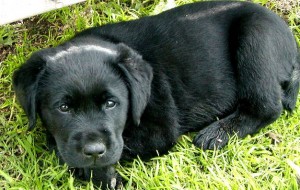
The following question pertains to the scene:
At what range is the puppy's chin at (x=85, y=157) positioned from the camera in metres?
3.62

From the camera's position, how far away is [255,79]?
4.40 metres

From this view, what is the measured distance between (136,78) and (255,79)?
3.52ft

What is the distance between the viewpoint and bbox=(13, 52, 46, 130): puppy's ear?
3.70 meters

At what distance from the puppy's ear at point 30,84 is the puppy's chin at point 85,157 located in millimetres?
286

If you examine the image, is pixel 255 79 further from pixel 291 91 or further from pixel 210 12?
pixel 210 12

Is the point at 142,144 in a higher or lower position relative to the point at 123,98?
lower

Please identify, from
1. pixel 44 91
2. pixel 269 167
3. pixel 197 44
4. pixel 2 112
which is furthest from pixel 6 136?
pixel 269 167

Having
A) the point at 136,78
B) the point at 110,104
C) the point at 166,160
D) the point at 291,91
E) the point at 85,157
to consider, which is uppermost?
the point at 136,78

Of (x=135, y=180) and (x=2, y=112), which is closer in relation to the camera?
(x=135, y=180)

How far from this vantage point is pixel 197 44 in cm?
440

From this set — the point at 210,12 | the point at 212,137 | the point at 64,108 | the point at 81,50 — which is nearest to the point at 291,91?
the point at 212,137

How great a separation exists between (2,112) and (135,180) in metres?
1.29

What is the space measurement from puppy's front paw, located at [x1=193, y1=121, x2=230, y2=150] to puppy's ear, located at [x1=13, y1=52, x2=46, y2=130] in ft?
4.27

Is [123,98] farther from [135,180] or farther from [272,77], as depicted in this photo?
[272,77]
